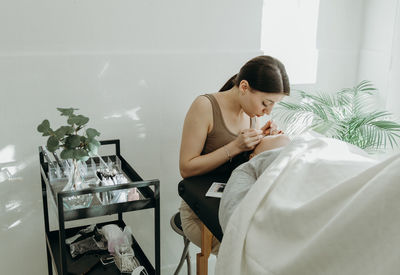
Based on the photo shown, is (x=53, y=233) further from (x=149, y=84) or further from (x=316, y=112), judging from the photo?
(x=316, y=112)

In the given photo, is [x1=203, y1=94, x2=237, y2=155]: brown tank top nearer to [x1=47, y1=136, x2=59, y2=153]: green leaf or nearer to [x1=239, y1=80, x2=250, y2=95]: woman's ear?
[x1=239, y1=80, x2=250, y2=95]: woman's ear

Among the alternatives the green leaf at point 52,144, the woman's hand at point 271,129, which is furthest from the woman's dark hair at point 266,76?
the green leaf at point 52,144

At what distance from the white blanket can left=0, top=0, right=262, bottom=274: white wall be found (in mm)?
1112

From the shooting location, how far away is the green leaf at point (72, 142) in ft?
5.62

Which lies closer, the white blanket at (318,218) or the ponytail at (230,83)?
the white blanket at (318,218)

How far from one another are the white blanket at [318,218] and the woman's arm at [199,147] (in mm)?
557

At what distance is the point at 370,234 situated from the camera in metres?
1.05

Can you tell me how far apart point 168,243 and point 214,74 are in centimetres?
108

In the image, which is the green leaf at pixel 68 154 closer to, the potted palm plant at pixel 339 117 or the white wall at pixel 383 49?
the potted palm plant at pixel 339 117

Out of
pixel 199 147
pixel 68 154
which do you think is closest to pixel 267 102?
pixel 199 147

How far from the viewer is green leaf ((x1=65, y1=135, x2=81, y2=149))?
1712mm

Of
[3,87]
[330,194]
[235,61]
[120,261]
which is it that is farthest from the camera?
[235,61]

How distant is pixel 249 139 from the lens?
201 centimetres

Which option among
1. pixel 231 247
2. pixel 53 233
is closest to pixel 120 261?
pixel 53 233
